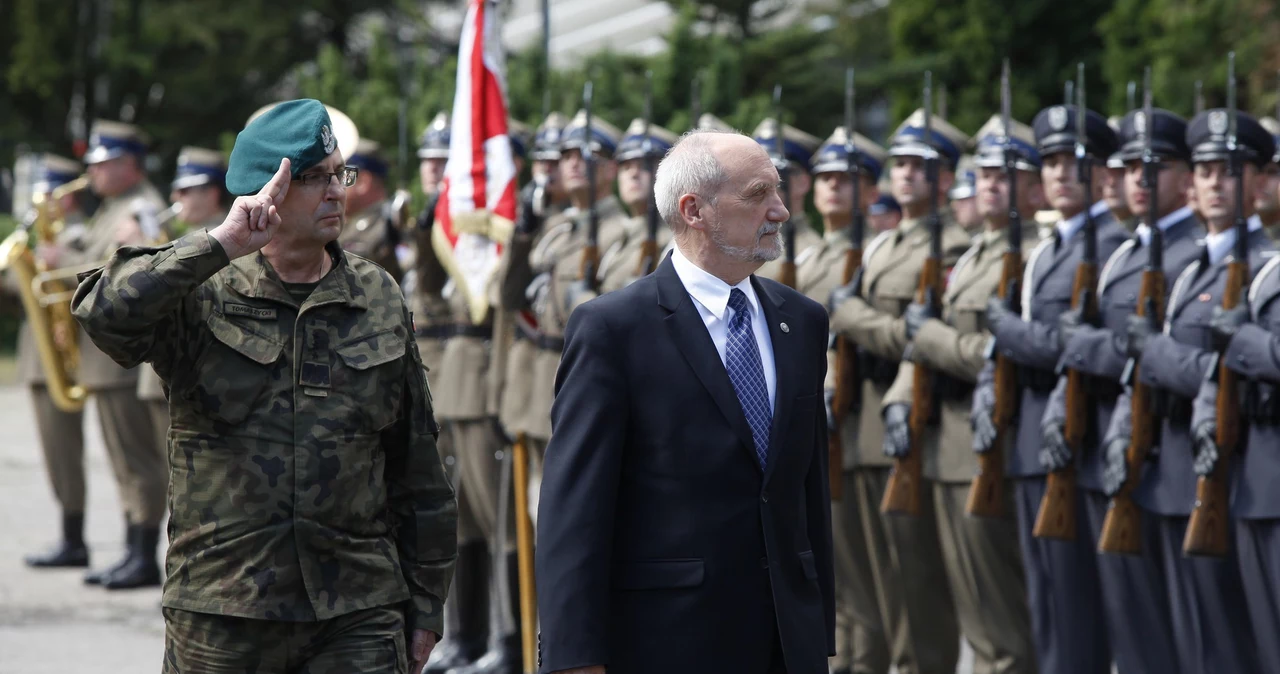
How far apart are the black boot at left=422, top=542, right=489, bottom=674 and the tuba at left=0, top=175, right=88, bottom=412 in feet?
10.9

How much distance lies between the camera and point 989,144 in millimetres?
7195

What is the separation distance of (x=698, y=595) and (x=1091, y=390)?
10.1 feet

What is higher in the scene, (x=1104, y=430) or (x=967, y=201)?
(x=967, y=201)

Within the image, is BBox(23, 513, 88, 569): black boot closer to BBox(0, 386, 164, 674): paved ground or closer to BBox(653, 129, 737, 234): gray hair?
BBox(0, 386, 164, 674): paved ground

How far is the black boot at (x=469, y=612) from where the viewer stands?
8531mm

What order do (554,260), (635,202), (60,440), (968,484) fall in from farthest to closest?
(60,440)
(554,260)
(635,202)
(968,484)

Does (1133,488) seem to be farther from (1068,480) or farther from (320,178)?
(320,178)

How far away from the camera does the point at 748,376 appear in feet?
12.8

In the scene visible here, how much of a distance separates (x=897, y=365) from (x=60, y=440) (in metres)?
5.80

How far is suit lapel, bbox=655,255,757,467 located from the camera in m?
3.83

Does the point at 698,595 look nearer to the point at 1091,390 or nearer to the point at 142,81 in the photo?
the point at 1091,390

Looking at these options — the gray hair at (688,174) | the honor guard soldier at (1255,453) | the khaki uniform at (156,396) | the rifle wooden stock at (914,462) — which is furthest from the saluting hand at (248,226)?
the khaki uniform at (156,396)

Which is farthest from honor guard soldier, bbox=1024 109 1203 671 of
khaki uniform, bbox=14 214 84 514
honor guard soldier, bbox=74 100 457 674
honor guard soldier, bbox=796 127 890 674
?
khaki uniform, bbox=14 214 84 514

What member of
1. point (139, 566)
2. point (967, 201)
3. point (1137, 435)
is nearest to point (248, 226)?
point (1137, 435)
